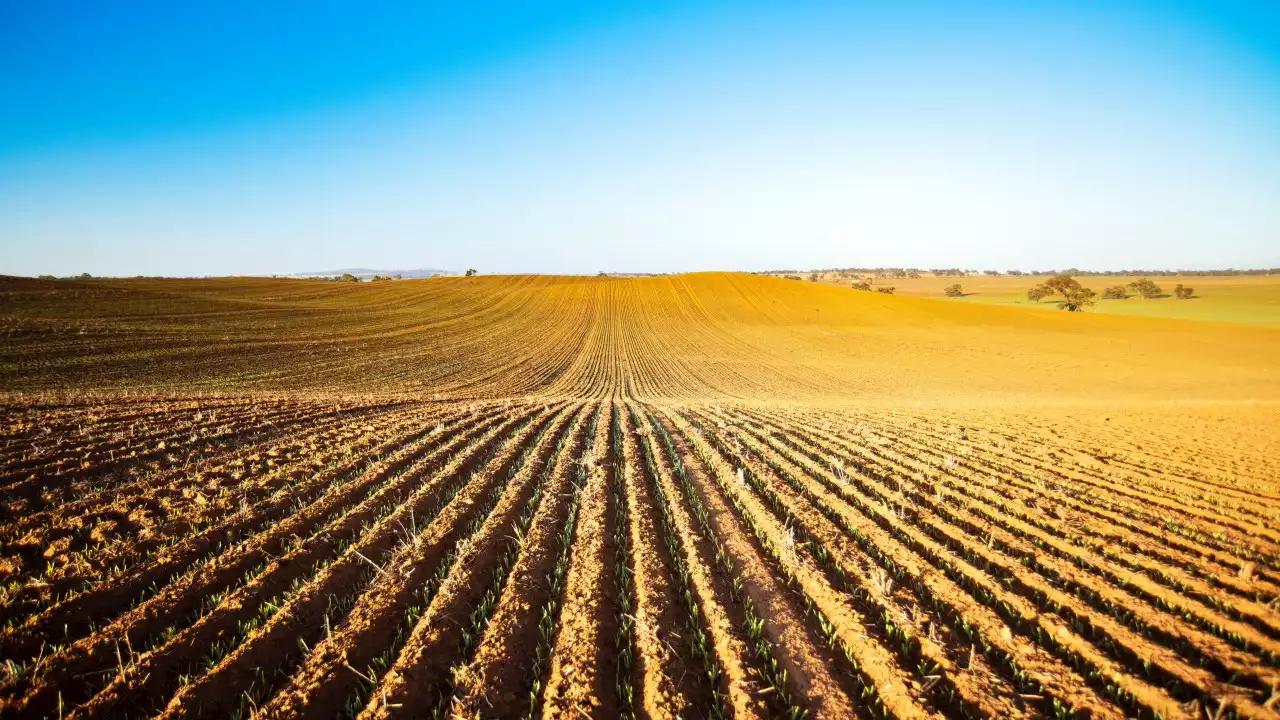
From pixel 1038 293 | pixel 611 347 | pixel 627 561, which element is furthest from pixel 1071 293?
pixel 627 561

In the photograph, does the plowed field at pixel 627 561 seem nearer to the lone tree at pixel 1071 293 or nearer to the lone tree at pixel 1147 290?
the lone tree at pixel 1071 293

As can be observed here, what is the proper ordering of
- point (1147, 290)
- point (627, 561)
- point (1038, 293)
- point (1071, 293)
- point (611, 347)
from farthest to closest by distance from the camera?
1. point (1147, 290)
2. point (1038, 293)
3. point (1071, 293)
4. point (611, 347)
5. point (627, 561)

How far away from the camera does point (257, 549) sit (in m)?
4.66

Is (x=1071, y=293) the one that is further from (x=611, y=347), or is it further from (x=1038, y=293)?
(x=611, y=347)

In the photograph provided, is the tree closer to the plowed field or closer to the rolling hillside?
the rolling hillside

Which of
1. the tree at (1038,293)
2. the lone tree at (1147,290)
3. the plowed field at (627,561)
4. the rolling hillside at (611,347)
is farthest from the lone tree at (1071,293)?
the plowed field at (627,561)

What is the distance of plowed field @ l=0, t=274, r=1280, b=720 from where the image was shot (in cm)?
308

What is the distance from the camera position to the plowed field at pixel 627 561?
308 cm

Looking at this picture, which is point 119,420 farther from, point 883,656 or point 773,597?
point 883,656

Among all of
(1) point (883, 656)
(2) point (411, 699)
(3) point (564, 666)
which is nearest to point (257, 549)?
(2) point (411, 699)

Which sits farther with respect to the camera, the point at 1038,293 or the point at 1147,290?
the point at 1147,290

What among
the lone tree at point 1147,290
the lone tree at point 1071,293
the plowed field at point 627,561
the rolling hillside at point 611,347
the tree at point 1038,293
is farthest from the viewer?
the lone tree at point 1147,290

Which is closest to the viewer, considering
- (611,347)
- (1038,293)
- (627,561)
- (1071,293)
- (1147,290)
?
(627,561)

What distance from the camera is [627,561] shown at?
4.79m
